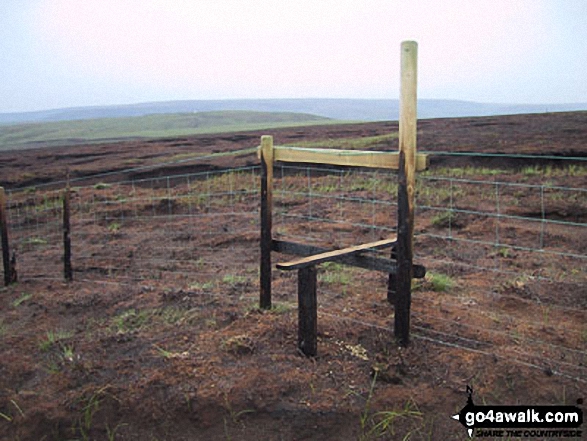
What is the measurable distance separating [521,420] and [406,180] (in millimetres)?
1864

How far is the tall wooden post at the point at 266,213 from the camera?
→ 17.4ft

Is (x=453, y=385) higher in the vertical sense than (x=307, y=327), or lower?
lower

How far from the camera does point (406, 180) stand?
14.0 ft

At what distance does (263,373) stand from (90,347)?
1741 millimetres

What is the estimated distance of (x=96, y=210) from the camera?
1277 centimetres

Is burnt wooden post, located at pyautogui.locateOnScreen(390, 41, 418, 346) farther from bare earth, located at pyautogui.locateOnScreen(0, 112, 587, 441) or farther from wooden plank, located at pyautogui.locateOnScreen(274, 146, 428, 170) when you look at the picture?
bare earth, located at pyautogui.locateOnScreen(0, 112, 587, 441)

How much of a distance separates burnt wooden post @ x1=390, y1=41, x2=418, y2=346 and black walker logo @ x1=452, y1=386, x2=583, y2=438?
37.1 inches

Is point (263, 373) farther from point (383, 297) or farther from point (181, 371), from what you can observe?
point (383, 297)

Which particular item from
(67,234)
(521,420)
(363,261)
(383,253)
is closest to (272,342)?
(363,261)

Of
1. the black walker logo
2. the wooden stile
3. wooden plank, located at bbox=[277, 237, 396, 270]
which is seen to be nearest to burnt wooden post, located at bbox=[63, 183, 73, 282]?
the wooden stile

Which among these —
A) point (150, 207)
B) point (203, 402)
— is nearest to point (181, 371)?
point (203, 402)

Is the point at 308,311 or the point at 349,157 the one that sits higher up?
the point at 349,157

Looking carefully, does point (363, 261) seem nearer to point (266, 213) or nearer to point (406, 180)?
point (406, 180)

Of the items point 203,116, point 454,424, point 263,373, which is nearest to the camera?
point 454,424
